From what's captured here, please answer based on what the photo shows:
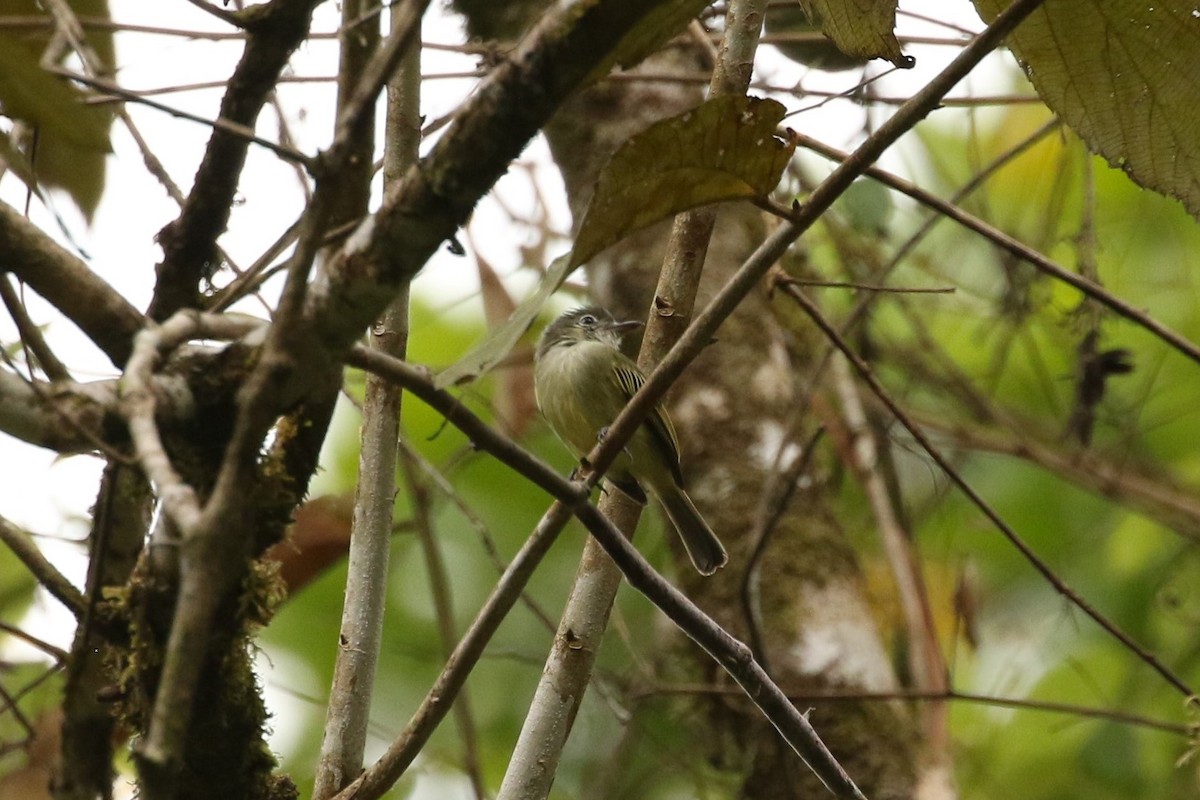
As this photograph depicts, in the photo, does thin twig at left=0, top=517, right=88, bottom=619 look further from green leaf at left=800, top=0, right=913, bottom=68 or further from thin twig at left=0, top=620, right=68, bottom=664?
green leaf at left=800, top=0, right=913, bottom=68

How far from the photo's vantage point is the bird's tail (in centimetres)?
406

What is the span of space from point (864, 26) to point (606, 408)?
8.26ft

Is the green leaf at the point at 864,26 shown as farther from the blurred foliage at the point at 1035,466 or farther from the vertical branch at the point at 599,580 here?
the blurred foliage at the point at 1035,466

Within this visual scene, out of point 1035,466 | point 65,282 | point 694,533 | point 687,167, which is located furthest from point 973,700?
point 1035,466

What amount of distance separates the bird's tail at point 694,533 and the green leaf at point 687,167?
7.98 feet

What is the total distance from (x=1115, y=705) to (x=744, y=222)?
2.42 meters

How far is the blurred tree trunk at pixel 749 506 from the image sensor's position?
3951mm

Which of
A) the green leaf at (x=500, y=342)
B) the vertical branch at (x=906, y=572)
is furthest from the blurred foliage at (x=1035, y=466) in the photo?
the green leaf at (x=500, y=342)

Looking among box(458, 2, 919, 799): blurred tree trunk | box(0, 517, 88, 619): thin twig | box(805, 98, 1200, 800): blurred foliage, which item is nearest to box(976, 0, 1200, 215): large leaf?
box(0, 517, 88, 619): thin twig

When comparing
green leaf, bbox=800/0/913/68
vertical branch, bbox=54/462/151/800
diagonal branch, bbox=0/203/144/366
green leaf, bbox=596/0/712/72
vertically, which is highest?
green leaf, bbox=800/0/913/68

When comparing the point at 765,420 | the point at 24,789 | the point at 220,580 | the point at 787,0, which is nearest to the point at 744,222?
the point at 765,420

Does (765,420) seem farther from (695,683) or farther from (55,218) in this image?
(55,218)

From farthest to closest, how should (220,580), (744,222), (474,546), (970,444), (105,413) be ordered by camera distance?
(474,546) < (970,444) < (744,222) < (105,413) < (220,580)

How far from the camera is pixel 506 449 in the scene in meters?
1.46
